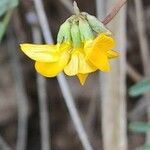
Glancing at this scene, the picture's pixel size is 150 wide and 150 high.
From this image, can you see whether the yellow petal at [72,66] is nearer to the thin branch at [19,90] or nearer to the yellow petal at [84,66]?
the yellow petal at [84,66]

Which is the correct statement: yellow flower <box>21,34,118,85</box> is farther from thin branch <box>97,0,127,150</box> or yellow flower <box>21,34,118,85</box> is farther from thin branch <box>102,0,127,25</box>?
thin branch <box>97,0,127,150</box>

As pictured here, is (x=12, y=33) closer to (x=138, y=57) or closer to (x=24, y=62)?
(x=24, y=62)

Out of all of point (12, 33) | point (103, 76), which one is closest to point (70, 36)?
point (103, 76)

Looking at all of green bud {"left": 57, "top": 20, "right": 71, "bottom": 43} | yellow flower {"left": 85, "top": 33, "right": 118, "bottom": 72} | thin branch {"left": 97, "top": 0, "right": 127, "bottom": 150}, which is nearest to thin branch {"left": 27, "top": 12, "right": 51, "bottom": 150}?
thin branch {"left": 97, "top": 0, "right": 127, "bottom": 150}

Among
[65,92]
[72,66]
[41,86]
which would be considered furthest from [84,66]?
[41,86]

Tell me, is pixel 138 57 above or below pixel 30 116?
above

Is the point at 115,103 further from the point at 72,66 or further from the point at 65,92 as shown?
the point at 72,66

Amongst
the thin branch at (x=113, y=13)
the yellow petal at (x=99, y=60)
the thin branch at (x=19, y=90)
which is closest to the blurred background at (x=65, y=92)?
the thin branch at (x=19, y=90)
